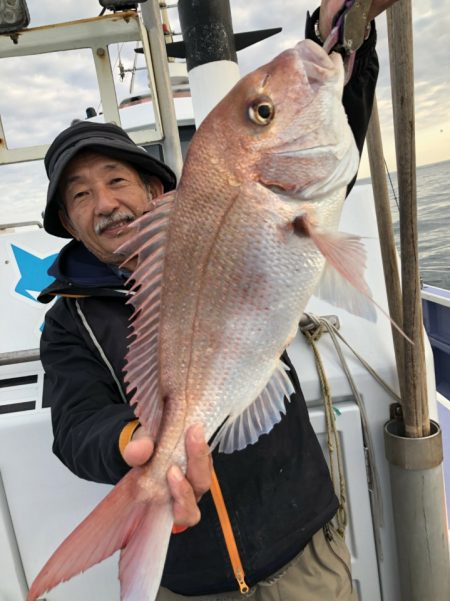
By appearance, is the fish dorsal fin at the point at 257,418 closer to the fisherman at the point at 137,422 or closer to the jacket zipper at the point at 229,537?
the fisherman at the point at 137,422

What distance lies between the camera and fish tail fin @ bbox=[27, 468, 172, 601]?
103cm

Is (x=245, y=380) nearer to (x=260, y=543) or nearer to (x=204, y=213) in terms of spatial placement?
(x=204, y=213)

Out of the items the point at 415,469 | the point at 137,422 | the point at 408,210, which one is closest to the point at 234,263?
the point at 137,422

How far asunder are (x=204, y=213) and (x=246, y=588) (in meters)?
1.16

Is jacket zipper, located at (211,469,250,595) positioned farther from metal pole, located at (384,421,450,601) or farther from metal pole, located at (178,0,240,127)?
metal pole, located at (178,0,240,127)

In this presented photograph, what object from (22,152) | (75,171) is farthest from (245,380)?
(22,152)

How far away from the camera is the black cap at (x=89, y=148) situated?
1.68 metres

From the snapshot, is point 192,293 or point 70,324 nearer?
point 192,293

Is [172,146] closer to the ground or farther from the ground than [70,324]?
farther from the ground

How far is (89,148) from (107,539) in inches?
50.6

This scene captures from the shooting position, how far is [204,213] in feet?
3.46

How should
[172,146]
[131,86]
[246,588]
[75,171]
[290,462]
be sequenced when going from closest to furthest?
[246,588] < [290,462] < [75,171] < [172,146] < [131,86]

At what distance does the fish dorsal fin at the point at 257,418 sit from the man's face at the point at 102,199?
79cm

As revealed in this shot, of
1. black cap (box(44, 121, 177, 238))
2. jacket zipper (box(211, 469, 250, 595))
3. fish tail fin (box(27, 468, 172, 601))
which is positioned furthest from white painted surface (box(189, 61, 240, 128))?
fish tail fin (box(27, 468, 172, 601))
